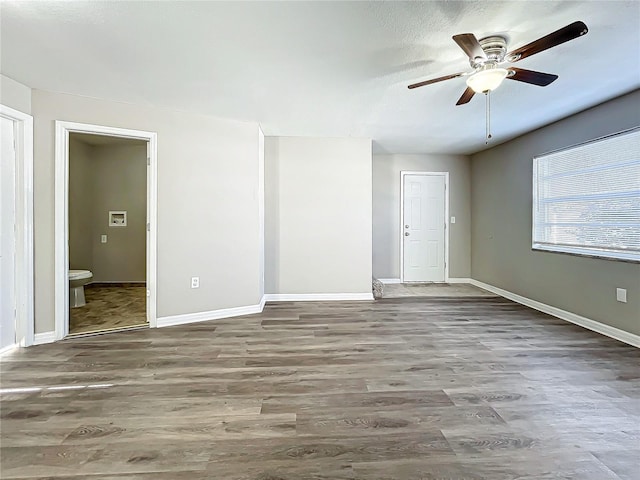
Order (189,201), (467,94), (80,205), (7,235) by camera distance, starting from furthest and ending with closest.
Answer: (80,205)
(189,201)
(7,235)
(467,94)

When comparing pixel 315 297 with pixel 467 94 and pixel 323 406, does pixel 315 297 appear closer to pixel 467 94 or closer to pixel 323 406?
pixel 323 406

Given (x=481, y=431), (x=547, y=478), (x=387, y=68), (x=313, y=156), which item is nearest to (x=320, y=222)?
(x=313, y=156)

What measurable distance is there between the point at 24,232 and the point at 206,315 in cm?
189

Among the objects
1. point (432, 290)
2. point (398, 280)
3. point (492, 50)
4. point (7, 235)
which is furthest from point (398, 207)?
point (7, 235)

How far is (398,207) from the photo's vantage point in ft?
20.5

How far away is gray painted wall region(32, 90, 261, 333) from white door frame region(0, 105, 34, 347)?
6 centimetres

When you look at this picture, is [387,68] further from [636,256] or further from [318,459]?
[636,256]

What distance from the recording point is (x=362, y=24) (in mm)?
2061

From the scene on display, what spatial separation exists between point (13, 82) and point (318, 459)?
383 centimetres

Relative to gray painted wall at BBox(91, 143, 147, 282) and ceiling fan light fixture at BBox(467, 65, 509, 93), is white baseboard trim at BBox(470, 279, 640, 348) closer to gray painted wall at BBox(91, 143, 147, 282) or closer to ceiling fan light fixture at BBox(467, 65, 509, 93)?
ceiling fan light fixture at BBox(467, 65, 509, 93)

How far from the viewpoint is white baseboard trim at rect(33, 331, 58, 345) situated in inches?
122

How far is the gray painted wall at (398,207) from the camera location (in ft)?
20.4

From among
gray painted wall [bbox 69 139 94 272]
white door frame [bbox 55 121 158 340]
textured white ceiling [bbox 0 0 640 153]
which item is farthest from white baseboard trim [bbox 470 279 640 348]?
gray painted wall [bbox 69 139 94 272]

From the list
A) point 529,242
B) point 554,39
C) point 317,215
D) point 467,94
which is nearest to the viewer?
point 554,39
